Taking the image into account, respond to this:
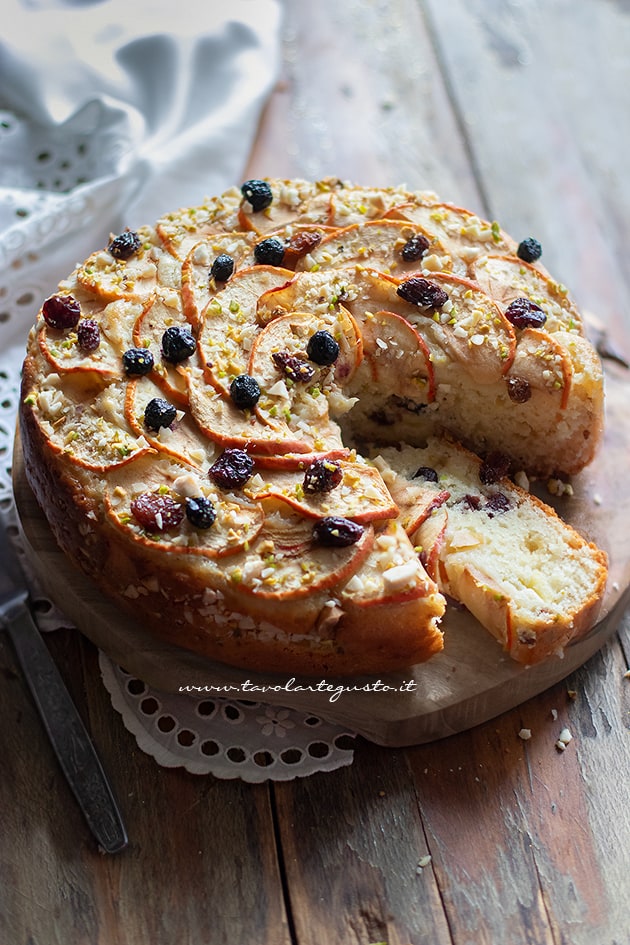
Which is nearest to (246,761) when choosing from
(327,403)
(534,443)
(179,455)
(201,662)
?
(201,662)

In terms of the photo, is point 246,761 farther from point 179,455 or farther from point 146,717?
point 179,455

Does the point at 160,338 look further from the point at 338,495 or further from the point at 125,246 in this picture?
the point at 338,495

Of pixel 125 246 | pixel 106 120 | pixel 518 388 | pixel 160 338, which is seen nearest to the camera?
pixel 160 338

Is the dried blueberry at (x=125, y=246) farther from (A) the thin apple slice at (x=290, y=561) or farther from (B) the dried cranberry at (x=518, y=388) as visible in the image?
(B) the dried cranberry at (x=518, y=388)

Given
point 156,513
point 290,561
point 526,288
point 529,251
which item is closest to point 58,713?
point 156,513

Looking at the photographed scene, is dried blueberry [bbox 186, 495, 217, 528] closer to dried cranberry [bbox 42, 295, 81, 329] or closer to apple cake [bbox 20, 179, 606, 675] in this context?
apple cake [bbox 20, 179, 606, 675]

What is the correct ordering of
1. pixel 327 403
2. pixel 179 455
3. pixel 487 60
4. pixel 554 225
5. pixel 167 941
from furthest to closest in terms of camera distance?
pixel 487 60 → pixel 554 225 → pixel 327 403 → pixel 179 455 → pixel 167 941

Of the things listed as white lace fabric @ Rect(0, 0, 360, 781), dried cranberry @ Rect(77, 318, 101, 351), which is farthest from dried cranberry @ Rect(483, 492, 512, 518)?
white lace fabric @ Rect(0, 0, 360, 781)
